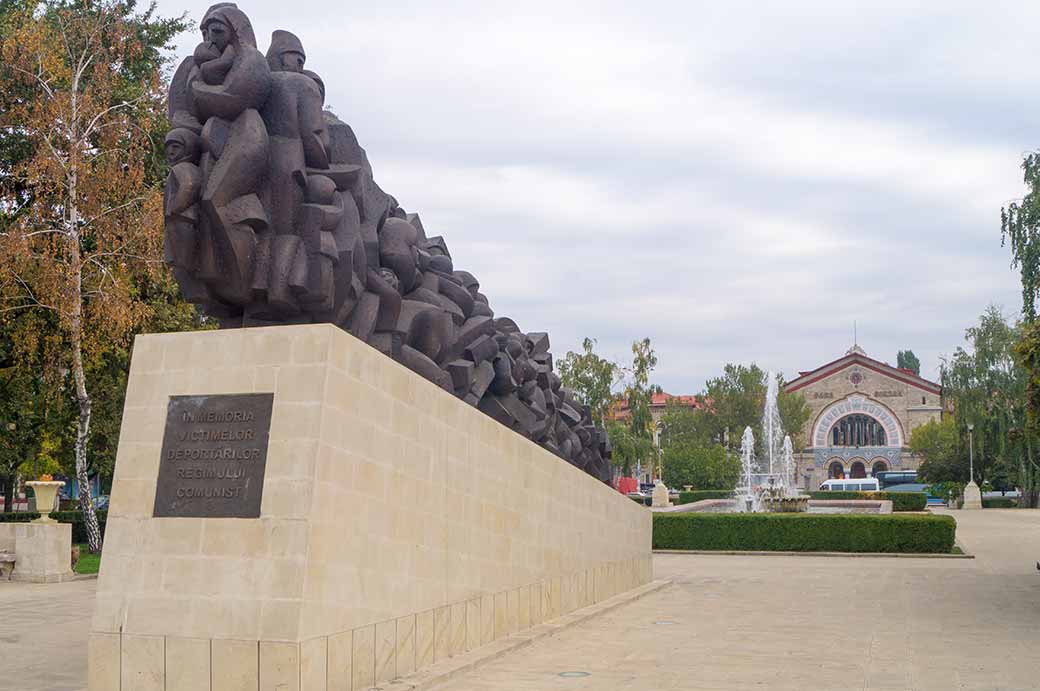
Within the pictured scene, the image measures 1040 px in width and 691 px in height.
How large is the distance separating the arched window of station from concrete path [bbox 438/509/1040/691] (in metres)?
57.6

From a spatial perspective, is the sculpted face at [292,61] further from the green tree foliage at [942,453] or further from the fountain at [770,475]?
the green tree foliage at [942,453]

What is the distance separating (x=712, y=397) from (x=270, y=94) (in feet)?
199

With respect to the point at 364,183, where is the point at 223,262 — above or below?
below

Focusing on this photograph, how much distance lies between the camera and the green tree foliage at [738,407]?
214 feet

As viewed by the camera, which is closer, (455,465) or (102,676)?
(102,676)

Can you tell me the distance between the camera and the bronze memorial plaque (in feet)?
21.6

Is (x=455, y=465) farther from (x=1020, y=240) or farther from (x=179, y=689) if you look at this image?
(x=1020, y=240)

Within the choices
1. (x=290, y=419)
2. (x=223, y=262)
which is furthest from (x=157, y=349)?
(x=290, y=419)

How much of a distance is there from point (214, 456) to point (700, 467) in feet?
171

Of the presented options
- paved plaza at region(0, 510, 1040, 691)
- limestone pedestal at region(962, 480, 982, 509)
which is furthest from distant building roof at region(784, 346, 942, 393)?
→ paved plaza at region(0, 510, 1040, 691)

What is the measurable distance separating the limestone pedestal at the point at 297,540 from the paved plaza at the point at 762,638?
2.80ft

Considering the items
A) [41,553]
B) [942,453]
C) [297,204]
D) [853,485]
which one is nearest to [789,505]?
[41,553]

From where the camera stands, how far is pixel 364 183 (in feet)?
28.7

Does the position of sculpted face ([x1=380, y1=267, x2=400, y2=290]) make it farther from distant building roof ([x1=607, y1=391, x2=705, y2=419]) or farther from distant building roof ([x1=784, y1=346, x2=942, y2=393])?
distant building roof ([x1=784, y1=346, x2=942, y2=393])
